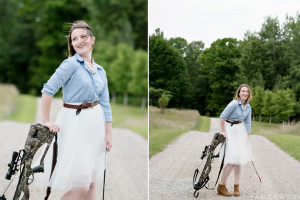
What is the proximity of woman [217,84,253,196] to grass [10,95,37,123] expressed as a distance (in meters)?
8.82

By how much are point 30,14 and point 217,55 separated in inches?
706

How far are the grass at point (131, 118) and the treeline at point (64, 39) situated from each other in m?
0.57

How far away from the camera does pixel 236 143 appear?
3611 millimetres

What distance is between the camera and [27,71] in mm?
19500

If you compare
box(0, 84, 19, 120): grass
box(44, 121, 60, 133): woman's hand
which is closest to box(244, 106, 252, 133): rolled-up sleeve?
box(44, 121, 60, 133): woman's hand

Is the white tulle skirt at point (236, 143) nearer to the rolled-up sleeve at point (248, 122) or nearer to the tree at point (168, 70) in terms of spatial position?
the rolled-up sleeve at point (248, 122)

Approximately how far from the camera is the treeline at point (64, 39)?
14.5 meters

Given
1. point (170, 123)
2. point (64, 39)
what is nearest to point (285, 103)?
point (170, 123)

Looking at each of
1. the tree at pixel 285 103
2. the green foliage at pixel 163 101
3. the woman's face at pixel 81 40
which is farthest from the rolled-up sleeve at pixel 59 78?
the tree at pixel 285 103

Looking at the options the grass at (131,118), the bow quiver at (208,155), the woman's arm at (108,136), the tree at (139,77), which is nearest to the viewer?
the woman's arm at (108,136)

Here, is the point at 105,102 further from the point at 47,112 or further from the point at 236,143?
the point at 236,143

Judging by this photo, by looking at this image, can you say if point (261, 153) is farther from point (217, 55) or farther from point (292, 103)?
point (217, 55)

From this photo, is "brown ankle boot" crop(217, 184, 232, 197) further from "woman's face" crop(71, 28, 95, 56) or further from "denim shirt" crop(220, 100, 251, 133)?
"woman's face" crop(71, 28, 95, 56)

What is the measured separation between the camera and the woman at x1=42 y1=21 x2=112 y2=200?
2.38 m
